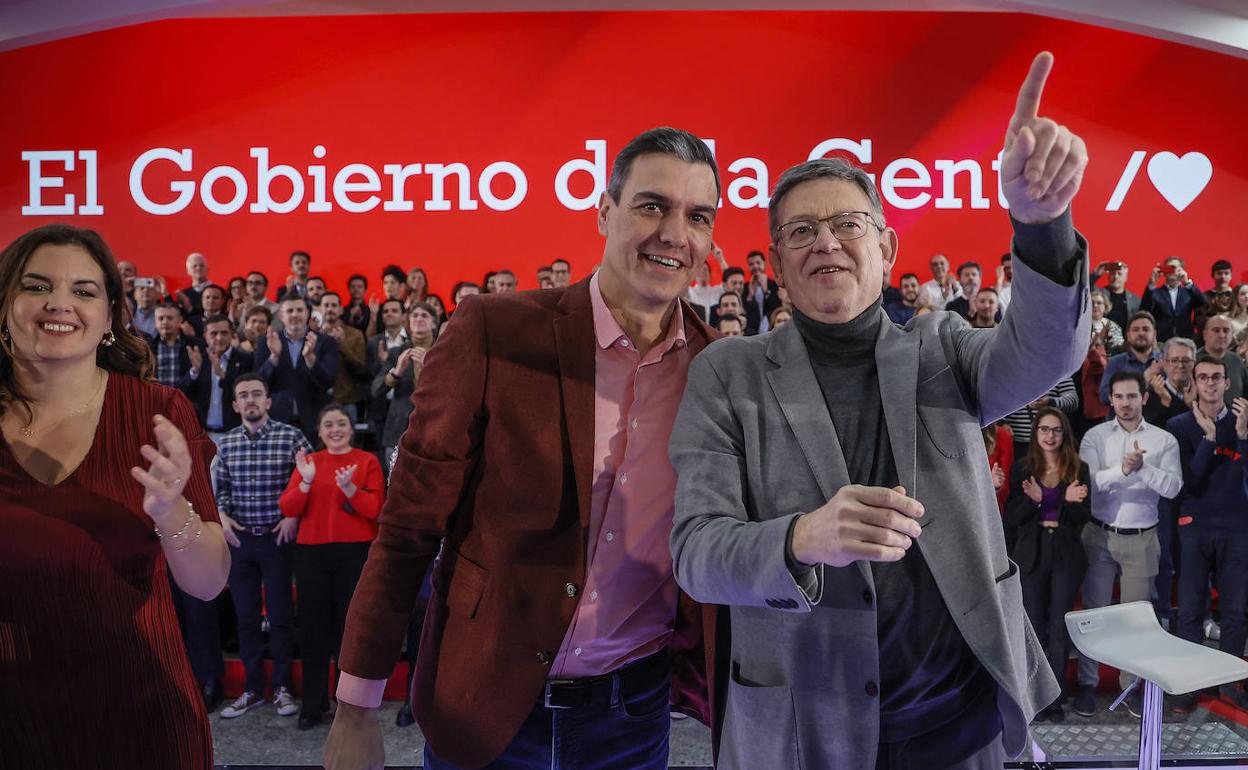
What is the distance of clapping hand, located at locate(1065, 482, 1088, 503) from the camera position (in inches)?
189

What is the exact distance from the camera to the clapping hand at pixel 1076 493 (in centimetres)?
480

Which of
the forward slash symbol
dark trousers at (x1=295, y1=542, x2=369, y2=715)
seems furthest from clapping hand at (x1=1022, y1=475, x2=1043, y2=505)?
the forward slash symbol

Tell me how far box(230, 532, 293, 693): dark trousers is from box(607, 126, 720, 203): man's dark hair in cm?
384

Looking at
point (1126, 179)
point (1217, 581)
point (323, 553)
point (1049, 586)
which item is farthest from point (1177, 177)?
point (323, 553)

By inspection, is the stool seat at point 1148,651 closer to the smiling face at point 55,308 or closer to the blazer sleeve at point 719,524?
the blazer sleeve at point 719,524

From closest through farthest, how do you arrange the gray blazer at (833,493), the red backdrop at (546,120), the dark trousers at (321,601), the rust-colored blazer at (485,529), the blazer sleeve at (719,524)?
the blazer sleeve at (719,524), the gray blazer at (833,493), the rust-colored blazer at (485,529), the dark trousers at (321,601), the red backdrop at (546,120)

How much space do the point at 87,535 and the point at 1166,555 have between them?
18.3 ft

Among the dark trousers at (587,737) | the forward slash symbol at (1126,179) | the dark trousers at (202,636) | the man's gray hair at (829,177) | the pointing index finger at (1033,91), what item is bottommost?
the dark trousers at (202,636)

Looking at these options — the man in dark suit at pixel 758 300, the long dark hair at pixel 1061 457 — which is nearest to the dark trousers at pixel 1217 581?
the long dark hair at pixel 1061 457

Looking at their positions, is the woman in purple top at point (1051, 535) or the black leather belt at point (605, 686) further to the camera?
the woman in purple top at point (1051, 535)

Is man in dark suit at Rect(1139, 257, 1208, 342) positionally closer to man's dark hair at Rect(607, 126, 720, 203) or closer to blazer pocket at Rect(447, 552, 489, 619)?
man's dark hair at Rect(607, 126, 720, 203)

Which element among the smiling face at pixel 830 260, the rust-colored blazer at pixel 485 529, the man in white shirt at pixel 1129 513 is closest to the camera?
the smiling face at pixel 830 260

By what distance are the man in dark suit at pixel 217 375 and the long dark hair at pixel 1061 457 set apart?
539cm

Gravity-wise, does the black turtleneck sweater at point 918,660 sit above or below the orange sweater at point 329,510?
above
